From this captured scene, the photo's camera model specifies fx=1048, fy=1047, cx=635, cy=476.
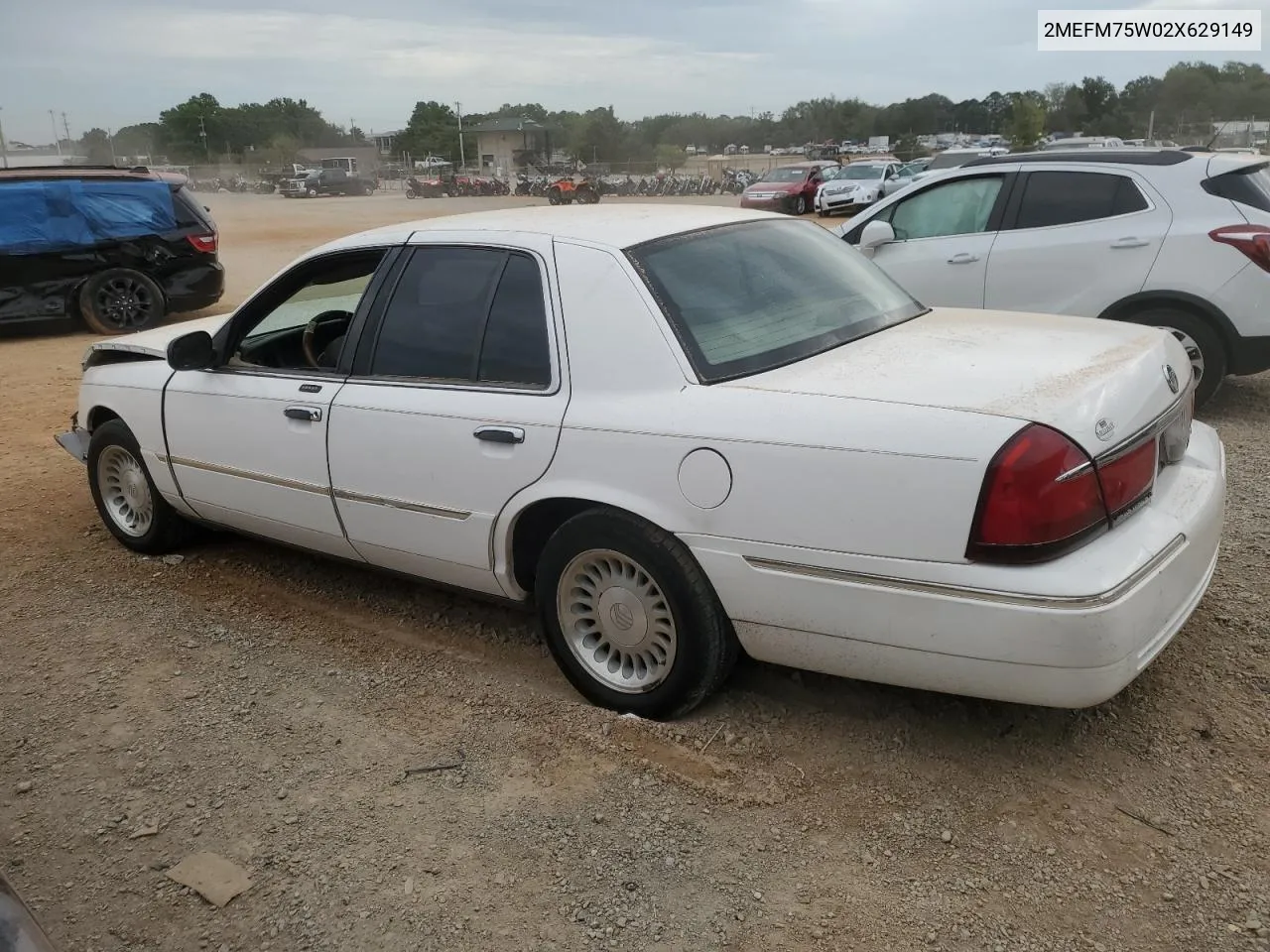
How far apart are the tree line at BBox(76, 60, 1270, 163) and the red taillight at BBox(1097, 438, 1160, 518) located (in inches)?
2139

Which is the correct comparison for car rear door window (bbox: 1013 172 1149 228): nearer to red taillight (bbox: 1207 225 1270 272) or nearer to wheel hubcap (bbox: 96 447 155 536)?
red taillight (bbox: 1207 225 1270 272)

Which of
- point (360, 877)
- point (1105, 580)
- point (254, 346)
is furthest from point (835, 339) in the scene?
point (254, 346)

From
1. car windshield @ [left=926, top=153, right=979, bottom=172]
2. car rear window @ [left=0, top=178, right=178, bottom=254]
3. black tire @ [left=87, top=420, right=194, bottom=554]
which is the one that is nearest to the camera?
black tire @ [left=87, top=420, right=194, bottom=554]

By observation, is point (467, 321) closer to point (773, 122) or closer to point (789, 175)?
point (789, 175)

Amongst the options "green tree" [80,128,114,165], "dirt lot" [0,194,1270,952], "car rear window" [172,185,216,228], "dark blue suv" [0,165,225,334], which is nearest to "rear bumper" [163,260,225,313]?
"dark blue suv" [0,165,225,334]

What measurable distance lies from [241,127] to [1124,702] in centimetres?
8650

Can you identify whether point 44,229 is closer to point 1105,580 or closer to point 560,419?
point 560,419

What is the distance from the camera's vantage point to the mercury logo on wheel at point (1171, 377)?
3096 millimetres

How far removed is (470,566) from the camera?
3.66 metres

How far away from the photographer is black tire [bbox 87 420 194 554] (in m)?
4.98

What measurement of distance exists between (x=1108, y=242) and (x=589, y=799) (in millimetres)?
5305

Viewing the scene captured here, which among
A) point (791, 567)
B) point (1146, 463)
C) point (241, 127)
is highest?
point (241, 127)

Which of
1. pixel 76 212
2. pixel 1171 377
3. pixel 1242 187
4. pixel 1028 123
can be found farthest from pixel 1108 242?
pixel 1028 123

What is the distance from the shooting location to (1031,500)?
254cm
